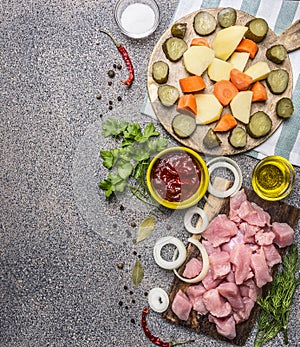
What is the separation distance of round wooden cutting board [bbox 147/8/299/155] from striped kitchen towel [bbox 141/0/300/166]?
42mm

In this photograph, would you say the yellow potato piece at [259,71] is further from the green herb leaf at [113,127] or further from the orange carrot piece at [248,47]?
the green herb leaf at [113,127]

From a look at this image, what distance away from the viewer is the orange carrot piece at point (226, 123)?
247 centimetres

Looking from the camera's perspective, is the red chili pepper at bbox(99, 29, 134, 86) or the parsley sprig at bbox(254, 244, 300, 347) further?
the red chili pepper at bbox(99, 29, 134, 86)

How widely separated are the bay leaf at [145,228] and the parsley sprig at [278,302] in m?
0.59

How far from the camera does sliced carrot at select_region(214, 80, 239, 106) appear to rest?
2.48 m

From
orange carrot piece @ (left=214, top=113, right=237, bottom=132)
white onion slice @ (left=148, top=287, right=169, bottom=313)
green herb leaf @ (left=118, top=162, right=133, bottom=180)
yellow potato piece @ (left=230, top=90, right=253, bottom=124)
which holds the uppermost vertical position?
yellow potato piece @ (left=230, top=90, right=253, bottom=124)

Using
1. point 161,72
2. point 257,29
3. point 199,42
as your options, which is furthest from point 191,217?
point 257,29

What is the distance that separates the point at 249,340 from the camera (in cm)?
252

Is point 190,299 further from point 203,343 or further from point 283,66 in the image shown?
point 283,66

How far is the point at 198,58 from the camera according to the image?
8.14 feet

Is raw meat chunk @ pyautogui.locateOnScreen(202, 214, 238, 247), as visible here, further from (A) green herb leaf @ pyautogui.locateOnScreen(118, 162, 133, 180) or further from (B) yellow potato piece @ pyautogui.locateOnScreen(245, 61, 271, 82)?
(B) yellow potato piece @ pyautogui.locateOnScreen(245, 61, 271, 82)

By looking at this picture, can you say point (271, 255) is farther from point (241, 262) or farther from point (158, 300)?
point (158, 300)

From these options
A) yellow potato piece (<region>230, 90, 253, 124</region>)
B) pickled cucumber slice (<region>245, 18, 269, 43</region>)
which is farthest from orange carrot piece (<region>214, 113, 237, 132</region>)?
pickled cucumber slice (<region>245, 18, 269, 43</region>)

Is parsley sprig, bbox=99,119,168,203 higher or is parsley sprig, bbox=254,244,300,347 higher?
parsley sprig, bbox=99,119,168,203
